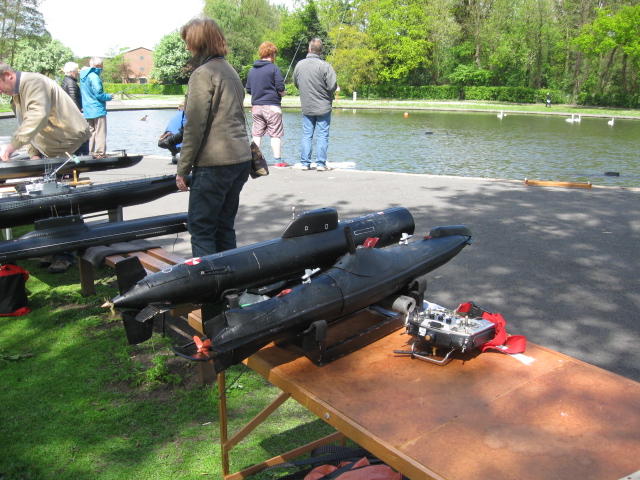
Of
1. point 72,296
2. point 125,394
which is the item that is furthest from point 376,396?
point 72,296

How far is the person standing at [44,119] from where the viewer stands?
5785 mm

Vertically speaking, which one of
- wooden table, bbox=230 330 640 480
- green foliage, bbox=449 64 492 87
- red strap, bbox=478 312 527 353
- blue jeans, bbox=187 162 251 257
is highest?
green foliage, bbox=449 64 492 87

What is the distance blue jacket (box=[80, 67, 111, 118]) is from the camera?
424 inches

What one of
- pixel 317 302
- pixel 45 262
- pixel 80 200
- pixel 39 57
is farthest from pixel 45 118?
pixel 39 57

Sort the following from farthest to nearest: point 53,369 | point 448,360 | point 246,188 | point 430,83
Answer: point 430,83 < point 246,188 < point 53,369 < point 448,360

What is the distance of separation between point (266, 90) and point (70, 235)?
6120 mm

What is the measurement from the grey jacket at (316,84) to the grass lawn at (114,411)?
6.72 m

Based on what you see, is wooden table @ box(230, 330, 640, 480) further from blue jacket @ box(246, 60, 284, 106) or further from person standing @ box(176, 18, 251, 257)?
blue jacket @ box(246, 60, 284, 106)

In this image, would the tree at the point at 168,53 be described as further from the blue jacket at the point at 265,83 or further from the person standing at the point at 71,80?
the blue jacket at the point at 265,83

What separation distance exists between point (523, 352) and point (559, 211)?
5.47 m

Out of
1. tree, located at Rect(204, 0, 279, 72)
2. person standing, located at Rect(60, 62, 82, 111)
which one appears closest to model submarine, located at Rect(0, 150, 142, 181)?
person standing, located at Rect(60, 62, 82, 111)

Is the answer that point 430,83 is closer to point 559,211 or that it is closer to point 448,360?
point 559,211

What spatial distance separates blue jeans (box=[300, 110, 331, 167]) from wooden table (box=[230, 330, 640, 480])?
827 cm

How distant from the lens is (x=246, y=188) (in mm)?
9188
